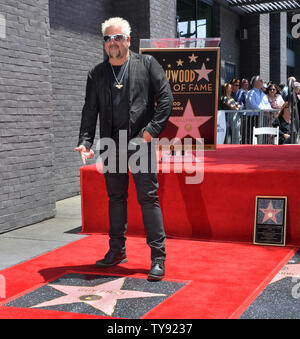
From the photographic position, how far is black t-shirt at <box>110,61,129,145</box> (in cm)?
420

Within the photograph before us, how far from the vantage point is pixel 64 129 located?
8.58m

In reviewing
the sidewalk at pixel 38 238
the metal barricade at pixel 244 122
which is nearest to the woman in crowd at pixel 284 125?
the metal barricade at pixel 244 122

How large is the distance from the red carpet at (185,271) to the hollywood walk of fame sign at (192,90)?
4.70 feet

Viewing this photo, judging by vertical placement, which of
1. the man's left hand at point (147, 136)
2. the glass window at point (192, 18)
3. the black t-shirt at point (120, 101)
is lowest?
the man's left hand at point (147, 136)

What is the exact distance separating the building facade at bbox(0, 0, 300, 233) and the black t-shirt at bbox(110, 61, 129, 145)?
2.26 metres

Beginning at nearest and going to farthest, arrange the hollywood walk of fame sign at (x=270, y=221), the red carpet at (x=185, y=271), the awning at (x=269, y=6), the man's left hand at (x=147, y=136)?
the red carpet at (x=185, y=271), the man's left hand at (x=147, y=136), the hollywood walk of fame sign at (x=270, y=221), the awning at (x=269, y=6)

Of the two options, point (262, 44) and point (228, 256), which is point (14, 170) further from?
point (262, 44)

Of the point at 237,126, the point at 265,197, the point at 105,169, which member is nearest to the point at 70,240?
the point at 105,169

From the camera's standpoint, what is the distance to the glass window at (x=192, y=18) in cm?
1298

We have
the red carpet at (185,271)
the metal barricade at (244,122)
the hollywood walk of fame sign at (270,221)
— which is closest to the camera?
the red carpet at (185,271)

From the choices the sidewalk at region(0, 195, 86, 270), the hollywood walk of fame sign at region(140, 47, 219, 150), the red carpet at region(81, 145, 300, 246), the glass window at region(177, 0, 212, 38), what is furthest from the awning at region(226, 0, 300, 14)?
the red carpet at region(81, 145, 300, 246)

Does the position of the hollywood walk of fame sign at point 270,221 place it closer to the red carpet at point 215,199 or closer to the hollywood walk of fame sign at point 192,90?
the red carpet at point 215,199
